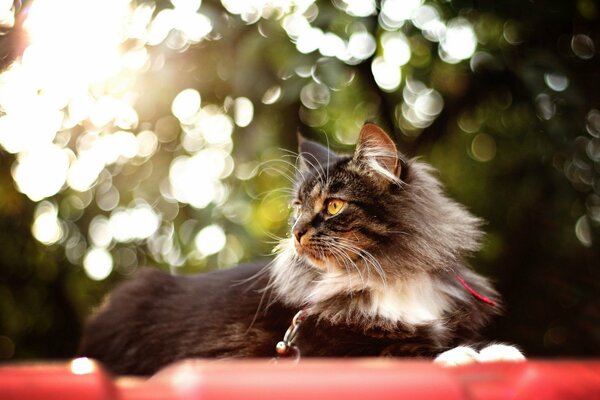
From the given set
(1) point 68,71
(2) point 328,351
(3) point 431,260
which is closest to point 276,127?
(1) point 68,71

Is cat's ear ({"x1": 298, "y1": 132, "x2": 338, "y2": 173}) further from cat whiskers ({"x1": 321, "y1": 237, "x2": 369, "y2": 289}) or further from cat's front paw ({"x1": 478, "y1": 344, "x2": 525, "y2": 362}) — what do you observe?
cat's front paw ({"x1": 478, "y1": 344, "x2": 525, "y2": 362})

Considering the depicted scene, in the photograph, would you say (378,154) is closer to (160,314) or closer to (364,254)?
(364,254)

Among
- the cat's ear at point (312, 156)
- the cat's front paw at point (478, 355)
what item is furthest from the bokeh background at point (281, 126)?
the cat's front paw at point (478, 355)

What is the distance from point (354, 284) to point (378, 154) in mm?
474

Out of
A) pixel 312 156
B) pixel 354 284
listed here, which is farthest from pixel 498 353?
pixel 312 156

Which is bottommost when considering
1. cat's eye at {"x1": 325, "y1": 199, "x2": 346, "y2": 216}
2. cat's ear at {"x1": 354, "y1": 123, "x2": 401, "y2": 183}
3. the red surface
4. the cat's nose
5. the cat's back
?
the cat's back

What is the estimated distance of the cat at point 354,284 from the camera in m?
1.79

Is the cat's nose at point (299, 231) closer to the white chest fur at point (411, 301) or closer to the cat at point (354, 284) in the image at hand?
Answer: the cat at point (354, 284)

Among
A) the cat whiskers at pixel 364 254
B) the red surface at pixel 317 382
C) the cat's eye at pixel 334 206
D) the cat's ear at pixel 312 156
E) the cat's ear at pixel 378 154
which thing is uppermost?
the red surface at pixel 317 382

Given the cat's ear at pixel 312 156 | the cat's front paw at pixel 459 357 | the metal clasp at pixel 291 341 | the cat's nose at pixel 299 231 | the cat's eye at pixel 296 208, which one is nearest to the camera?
the cat's front paw at pixel 459 357

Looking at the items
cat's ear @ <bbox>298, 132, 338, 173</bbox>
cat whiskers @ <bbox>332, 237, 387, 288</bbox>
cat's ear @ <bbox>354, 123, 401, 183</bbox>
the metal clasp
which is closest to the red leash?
cat whiskers @ <bbox>332, 237, 387, 288</bbox>

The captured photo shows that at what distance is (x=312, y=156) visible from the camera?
226cm

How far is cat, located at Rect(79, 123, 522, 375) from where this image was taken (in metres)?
1.79

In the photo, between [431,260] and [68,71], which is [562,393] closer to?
[431,260]
